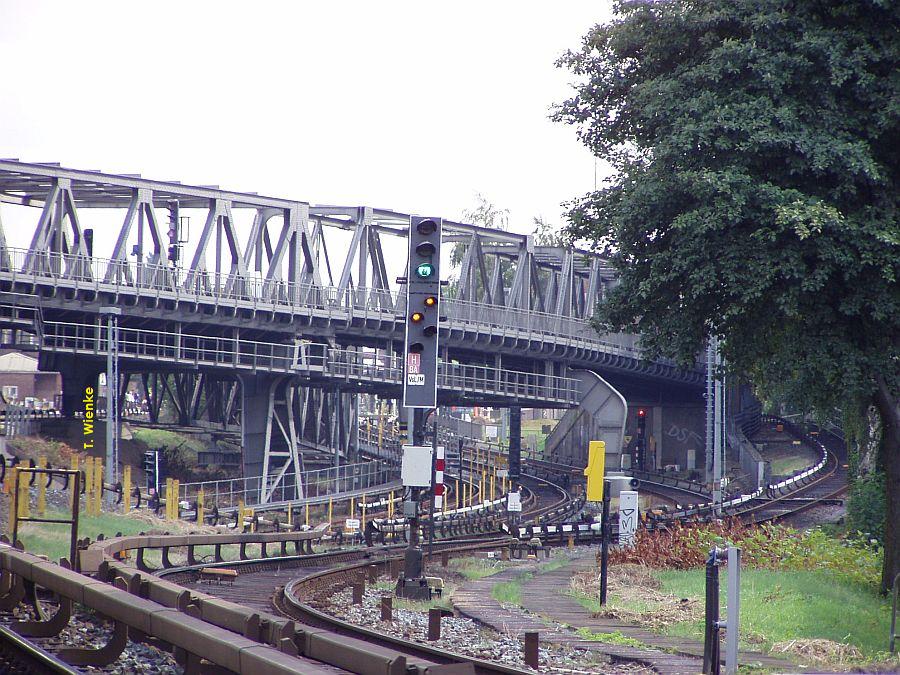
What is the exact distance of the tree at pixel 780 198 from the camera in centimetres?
1917

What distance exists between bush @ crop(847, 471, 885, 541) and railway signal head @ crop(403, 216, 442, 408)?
13.9m

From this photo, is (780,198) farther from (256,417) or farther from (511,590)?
(256,417)

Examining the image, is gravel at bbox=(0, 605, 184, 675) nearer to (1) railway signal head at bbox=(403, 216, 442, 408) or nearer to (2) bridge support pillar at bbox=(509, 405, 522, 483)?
(1) railway signal head at bbox=(403, 216, 442, 408)

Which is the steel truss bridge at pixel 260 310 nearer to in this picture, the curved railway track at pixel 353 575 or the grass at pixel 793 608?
the curved railway track at pixel 353 575

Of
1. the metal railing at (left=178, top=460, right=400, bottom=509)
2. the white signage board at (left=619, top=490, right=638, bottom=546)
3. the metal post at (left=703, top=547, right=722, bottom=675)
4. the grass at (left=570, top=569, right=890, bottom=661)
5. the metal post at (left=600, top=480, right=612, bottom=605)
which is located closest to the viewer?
the metal post at (left=703, top=547, right=722, bottom=675)

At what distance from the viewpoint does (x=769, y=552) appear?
1005 inches

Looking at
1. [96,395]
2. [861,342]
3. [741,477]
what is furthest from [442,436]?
[861,342]

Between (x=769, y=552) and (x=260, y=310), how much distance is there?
105 feet

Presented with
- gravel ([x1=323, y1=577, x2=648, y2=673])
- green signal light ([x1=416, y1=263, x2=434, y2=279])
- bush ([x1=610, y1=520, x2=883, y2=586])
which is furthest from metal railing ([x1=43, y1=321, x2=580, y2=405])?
gravel ([x1=323, y1=577, x2=648, y2=673])

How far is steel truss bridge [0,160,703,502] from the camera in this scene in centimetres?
4834

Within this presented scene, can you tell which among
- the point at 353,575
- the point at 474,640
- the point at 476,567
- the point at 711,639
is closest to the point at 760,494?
the point at 476,567

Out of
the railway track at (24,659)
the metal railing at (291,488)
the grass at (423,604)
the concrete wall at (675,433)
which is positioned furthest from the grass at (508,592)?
the concrete wall at (675,433)

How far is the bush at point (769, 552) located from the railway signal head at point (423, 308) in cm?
743

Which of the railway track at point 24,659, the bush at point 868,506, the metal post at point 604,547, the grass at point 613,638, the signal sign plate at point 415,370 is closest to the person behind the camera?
the railway track at point 24,659
